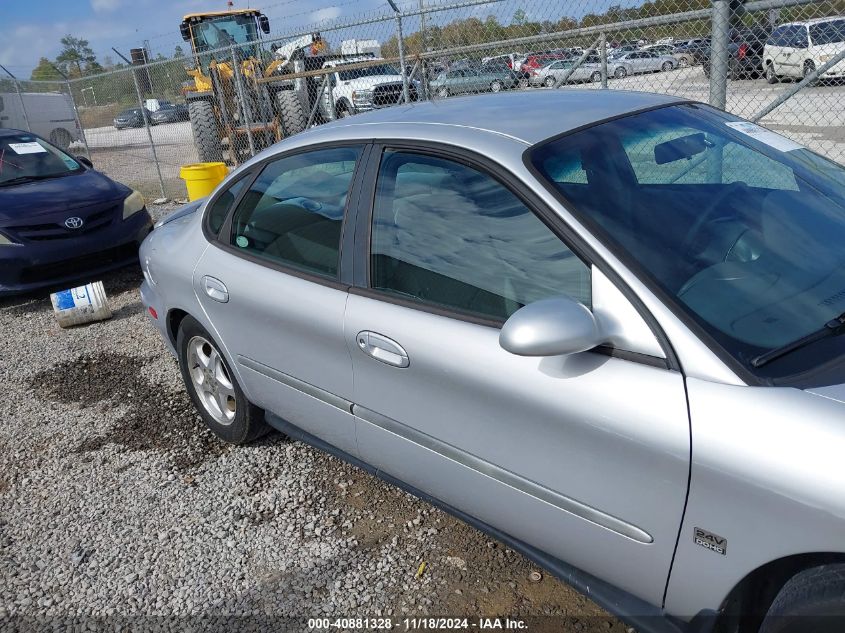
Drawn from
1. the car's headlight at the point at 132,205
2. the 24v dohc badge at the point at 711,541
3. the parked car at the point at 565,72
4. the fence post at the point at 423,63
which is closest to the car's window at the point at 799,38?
the parked car at the point at 565,72

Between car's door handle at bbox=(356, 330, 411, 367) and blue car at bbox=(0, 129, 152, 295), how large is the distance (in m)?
4.99

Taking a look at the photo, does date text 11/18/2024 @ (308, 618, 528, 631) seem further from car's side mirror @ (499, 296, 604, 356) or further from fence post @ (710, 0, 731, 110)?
fence post @ (710, 0, 731, 110)

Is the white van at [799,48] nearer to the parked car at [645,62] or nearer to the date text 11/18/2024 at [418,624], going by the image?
the parked car at [645,62]

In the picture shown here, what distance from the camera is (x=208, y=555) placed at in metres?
2.77

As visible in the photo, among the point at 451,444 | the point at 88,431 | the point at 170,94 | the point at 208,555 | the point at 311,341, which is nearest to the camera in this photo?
the point at 451,444

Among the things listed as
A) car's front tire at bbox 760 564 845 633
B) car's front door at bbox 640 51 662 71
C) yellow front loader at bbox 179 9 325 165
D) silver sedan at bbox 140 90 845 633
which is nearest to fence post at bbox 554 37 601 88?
car's front door at bbox 640 51 662 71

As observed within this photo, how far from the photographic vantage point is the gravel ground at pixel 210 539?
96.1 inches

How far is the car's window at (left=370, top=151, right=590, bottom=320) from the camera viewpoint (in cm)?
195

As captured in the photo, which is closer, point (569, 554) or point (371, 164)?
point (569, 554)

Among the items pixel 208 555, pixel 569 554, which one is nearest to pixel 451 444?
pixel 569 554

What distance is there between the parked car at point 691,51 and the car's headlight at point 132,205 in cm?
553

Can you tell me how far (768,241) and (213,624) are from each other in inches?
91.0

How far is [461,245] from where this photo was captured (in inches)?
86.2

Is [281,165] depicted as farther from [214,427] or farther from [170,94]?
[170,94]
